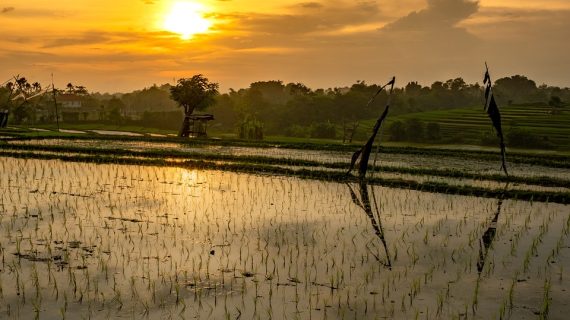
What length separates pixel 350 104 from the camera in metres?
82.1

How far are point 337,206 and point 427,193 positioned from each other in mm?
4639

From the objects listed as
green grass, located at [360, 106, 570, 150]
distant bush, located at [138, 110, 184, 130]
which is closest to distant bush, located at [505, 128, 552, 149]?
green grass, located at [360, 106, 570, 150]

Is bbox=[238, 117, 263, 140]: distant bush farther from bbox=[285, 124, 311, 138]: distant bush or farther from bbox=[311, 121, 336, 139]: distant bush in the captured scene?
bbox=[311, 121, 336, 139]: distant bush

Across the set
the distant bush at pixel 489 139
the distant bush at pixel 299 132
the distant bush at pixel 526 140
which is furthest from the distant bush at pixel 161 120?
the distant bush at pixel 526 140

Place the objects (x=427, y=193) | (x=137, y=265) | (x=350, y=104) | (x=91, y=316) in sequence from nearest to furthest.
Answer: (x=91, y=316) < (x=137, y=265) < (x=427, y=193) < (x=350, y=104)

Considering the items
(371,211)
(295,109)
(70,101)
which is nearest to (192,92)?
(295,109)

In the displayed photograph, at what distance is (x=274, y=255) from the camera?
10.3m

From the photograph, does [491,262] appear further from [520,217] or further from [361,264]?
[520,217]

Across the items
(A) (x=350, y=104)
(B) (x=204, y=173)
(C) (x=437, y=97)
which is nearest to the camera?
(B) (x=204, y=173)

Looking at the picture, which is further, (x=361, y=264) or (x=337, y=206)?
(x=337, y=206)

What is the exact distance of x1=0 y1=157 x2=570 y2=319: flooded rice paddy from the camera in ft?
25.8

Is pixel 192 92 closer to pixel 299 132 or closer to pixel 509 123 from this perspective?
pixel 299 132

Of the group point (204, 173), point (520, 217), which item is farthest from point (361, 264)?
point (204, 173)

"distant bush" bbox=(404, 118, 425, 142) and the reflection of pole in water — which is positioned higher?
"distant bush" bbox=(404, 118, 425, 142)
